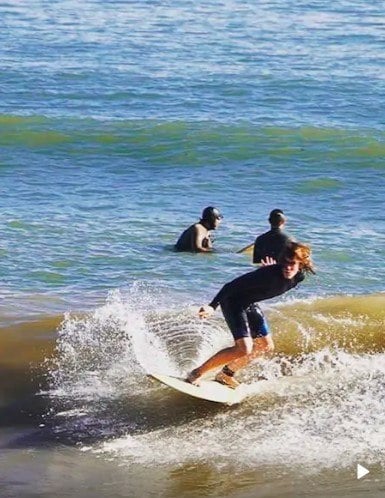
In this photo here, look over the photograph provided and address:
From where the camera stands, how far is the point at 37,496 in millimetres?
10422

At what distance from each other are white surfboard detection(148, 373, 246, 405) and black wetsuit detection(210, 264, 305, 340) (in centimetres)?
53

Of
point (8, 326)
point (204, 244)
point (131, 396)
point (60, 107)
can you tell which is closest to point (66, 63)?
point (60, 107)

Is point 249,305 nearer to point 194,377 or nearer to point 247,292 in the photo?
point 247,292

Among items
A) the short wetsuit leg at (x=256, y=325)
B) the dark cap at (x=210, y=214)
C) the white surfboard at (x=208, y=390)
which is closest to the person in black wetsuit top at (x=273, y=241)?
the dark cap at (x=210, y=214)

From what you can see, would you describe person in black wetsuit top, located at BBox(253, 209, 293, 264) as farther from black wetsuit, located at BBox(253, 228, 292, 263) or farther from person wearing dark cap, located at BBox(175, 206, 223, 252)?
person wearing dark cap, located at BBox(175, 206, 223, 252)

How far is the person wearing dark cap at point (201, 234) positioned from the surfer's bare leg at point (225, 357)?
620 cm

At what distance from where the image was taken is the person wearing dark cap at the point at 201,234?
18.5m

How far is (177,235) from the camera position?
19.9 m

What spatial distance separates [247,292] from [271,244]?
3.71m

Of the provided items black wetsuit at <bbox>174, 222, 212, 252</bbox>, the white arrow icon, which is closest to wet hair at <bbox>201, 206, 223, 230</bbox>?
black wetsuit at <bbox>174, 222, 212, 252</bbox>

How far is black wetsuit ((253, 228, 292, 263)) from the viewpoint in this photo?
1570 centimetres

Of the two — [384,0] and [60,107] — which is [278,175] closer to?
[60,107]

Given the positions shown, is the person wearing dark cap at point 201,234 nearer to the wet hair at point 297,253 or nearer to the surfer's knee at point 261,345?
the surfer's knee at point 261,345

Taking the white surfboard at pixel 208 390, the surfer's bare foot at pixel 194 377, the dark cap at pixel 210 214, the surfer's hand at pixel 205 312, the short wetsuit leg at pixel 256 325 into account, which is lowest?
the white surfboard at pixel 208 390
